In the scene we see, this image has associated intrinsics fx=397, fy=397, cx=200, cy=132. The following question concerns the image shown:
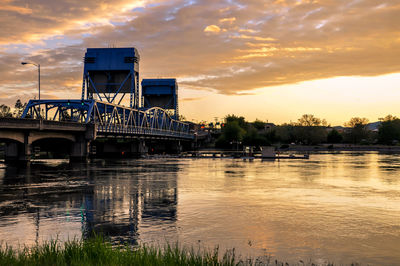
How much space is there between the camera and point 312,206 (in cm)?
2727

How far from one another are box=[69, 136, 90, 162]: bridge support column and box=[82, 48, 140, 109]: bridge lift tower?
5899 cm

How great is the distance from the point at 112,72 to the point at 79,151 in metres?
70.0

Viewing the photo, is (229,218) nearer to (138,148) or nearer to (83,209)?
(83,209)

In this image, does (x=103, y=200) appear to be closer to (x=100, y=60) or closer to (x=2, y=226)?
(x=2, y=226)

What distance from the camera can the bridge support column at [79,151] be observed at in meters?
86.1

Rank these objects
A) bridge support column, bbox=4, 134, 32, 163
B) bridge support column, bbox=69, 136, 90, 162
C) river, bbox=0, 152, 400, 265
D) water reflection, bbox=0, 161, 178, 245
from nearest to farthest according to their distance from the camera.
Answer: river, bbox=0, 152, 400, 265 < water reflection, bbox=0, 161, 178, 245 < bridge support column, bbox=4, 134, 32, 163 < bridge support column, bbox=69, 136, 90, 162

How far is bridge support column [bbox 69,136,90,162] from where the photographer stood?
86062mm

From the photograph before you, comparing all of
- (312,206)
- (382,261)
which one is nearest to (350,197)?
(312,206)

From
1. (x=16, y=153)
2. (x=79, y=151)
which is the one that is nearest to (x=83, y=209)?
(x=16, y=153)

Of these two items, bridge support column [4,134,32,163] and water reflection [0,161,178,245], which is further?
bridge support column [4,134,32,163]

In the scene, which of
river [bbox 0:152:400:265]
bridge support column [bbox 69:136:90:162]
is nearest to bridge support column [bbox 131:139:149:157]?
bridge support column [bbox 69:136:90:162]

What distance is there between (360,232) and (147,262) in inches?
493

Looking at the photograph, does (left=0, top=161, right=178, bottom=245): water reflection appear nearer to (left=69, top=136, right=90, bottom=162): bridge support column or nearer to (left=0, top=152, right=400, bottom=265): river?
(left=0, top=152, right=400, bottom=265): river

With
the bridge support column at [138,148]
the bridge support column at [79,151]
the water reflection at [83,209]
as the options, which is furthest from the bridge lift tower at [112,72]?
the water reflection at [83,209]
